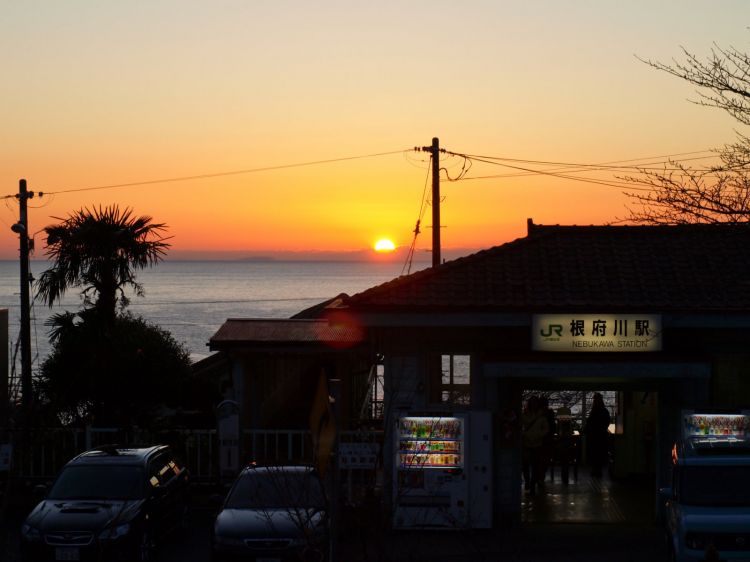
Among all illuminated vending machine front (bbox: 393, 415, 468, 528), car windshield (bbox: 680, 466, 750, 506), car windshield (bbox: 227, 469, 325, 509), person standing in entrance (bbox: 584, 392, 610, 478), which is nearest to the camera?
car windshield (bbox: 680, 466, 750, 506)

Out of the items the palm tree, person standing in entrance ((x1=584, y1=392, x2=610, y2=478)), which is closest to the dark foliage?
the palm tree

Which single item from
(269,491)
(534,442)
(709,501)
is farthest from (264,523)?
(534,442)

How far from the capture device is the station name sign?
17.9 m

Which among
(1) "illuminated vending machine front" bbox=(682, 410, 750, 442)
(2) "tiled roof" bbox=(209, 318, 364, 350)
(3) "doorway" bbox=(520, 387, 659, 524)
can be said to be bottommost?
(3) "doorway" bbox=(520, 387, 659, 524)

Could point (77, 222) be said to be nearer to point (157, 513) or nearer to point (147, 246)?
point (147, 246)

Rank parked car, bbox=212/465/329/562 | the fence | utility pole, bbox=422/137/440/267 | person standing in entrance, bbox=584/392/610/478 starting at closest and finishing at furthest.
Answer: parked car, bbox=212/465/329/562 < the fence < person standing in entrance, bbox=584/392/610/478 < utility pole, bbox=422/137/440/267

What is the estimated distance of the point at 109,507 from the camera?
1598 centimetres

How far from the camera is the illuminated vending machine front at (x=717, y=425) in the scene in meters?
17.6

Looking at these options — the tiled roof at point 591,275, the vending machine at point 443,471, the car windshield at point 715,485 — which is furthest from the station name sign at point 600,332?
the car windshield at point 715,485

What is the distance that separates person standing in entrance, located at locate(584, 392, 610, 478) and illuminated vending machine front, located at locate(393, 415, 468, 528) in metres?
6.38

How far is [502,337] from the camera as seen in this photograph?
733 inches

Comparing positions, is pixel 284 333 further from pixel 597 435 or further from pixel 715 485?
pixel 715 485

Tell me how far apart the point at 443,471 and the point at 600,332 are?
11.9 ft

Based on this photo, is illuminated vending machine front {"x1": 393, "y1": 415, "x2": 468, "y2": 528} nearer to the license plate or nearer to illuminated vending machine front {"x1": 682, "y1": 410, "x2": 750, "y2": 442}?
illuminated vending machine front {"x1": 682, "y1": 410, "x2": 750, "y2": 442}
